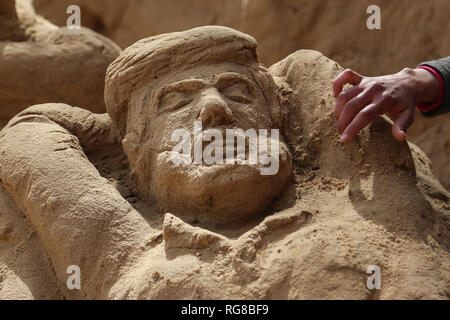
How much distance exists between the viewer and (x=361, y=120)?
238 cm

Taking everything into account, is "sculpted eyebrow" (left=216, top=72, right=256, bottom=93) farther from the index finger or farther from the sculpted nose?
the index finger

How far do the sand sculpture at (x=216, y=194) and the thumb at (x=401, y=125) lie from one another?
0.13 m

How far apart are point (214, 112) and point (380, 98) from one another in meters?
0.59

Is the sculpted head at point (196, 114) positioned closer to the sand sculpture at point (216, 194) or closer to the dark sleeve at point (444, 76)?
the sand sculpture at point (216, 194)

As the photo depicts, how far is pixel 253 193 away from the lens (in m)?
2.39

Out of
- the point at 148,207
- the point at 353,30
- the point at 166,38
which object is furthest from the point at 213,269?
the point at 353,30

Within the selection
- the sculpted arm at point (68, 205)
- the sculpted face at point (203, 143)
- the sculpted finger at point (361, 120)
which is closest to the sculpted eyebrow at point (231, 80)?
the sculpted face at point (203, 143)

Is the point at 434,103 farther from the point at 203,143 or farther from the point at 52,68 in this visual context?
the point at 52,68

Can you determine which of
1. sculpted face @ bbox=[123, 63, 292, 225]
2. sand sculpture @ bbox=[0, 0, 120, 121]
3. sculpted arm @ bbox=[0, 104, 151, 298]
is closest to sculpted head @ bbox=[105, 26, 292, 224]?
sculpted face @ bbox=[123, 63, 292, 225]

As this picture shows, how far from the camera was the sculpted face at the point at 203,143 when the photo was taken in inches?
93.2

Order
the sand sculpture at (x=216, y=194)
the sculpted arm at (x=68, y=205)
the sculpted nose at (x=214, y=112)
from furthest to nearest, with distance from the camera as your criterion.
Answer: the sculpted nose at (x=214, y=112)
the sculpted arm at (x=68, y=205)
the sand sculpture at (x=216, y=194)

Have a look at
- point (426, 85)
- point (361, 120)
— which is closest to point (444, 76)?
point (426, 85)
